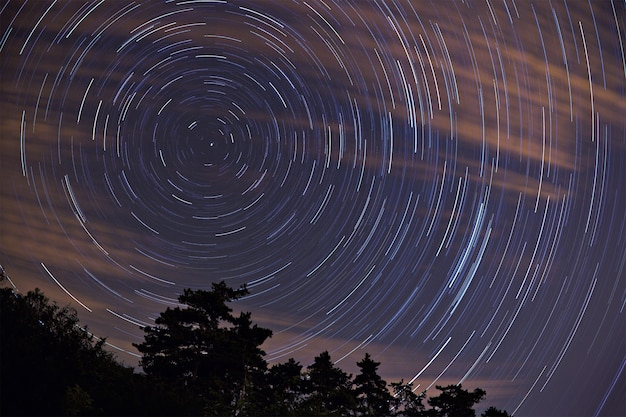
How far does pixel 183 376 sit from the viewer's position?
34.5 metres

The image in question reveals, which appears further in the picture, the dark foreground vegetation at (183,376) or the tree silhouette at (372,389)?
the tree silhouette at (372,389)

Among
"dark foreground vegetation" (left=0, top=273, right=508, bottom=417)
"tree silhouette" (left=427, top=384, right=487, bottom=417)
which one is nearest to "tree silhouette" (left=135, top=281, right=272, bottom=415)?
"dark foreground vegetation" (left=0, top=273, right=508, bottom=417)

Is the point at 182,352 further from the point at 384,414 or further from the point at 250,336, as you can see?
the point at 384,414

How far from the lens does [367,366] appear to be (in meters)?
37.8

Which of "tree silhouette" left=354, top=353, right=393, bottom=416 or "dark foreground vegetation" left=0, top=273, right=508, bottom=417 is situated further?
"tree silhouette" left=354, top=353, right=393, bottom=416

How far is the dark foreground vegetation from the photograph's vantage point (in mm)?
18234

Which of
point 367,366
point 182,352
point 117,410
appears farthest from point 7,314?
point 367,366

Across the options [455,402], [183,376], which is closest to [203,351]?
[183,376]

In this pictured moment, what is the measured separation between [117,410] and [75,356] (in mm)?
2939

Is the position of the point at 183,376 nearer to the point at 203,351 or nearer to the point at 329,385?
the point at 203,351

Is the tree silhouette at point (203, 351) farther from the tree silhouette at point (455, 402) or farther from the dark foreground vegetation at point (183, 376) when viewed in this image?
the tree silhouette at point (455, 402)

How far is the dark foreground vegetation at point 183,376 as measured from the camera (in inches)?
718

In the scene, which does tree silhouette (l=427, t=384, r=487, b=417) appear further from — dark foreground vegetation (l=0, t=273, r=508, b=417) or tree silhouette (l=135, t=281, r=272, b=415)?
tree silhouette (l=135, t=281, r=272, b=415)

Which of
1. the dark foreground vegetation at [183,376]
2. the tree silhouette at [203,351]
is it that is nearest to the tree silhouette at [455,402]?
the dark foreground vegetation at [183,376]
